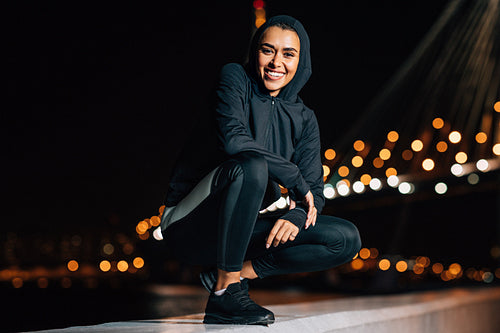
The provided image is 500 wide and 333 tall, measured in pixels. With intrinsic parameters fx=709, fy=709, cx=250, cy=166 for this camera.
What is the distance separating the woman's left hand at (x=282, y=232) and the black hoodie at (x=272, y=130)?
30mm

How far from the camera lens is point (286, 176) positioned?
89.9 inches

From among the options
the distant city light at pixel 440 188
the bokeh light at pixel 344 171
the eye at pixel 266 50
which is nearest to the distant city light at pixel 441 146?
the bokeh light at pixel 344 171

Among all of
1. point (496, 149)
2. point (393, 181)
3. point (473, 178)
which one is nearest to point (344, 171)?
point (393, 181)

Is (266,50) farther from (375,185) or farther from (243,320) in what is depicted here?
(375,185)

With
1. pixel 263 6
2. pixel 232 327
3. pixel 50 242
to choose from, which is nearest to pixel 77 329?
pixel 232 327

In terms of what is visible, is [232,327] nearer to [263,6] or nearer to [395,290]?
[395,290]

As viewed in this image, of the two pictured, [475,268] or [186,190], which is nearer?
[186,190]

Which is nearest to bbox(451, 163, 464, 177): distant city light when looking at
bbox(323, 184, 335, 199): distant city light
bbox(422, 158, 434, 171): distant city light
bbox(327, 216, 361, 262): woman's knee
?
bbox(422, 158, 434, 171): distant city light

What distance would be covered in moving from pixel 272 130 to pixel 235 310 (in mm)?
648

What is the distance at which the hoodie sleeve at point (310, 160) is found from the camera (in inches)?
99.6

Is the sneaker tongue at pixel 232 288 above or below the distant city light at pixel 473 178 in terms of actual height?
above

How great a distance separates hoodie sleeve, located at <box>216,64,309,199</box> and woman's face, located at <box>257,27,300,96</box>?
8 centimetres

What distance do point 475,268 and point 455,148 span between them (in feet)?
55.3

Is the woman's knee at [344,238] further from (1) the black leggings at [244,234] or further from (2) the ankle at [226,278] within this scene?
(2) the ankle at [226,278]
